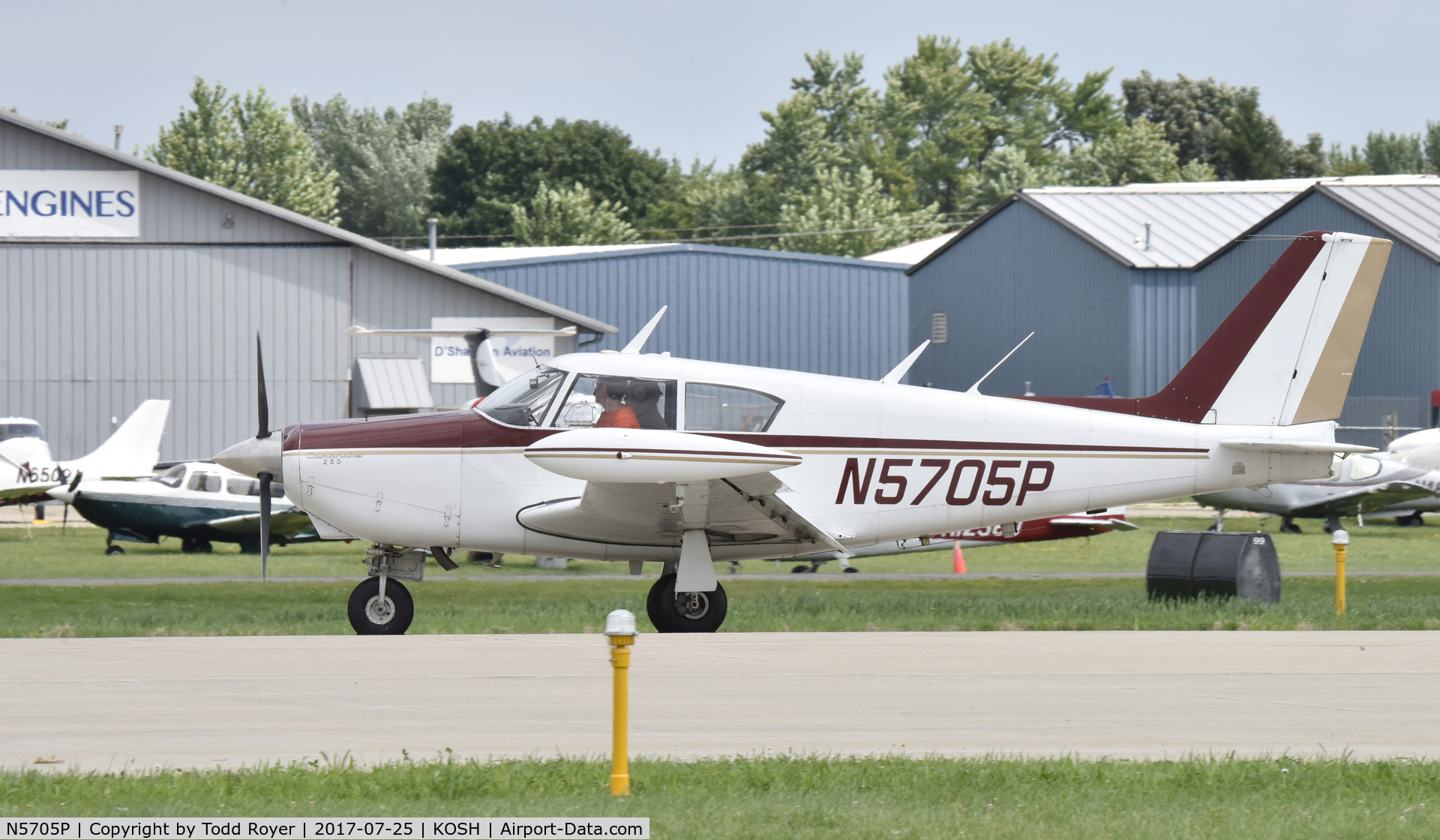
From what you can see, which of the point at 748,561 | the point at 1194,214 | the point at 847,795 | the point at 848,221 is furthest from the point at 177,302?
the point at 848,221

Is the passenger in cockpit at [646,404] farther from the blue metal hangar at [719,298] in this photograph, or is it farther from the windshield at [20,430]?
the blue metal hangar at [719,298]

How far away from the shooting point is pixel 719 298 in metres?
47.0

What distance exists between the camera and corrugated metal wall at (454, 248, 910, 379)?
→ 46.8 m

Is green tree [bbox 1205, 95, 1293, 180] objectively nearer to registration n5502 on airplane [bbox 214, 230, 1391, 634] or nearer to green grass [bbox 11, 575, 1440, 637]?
green grass [bbox 11, 575, 1440, 637]

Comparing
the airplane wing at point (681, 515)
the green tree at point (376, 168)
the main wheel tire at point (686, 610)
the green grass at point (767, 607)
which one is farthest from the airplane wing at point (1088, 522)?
the green tree at point (376, 168)

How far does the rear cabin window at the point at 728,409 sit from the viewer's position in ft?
44.1

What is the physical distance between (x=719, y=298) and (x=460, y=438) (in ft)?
110

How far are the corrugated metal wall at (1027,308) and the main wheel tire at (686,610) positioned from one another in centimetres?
3182

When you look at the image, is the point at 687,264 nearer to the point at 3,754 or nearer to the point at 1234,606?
the point at 1234,606

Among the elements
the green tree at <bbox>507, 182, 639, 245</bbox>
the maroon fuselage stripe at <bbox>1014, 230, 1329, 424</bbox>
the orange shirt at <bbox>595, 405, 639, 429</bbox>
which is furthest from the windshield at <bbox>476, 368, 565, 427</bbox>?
the green tree at <bbox>507, 182, 639, 245</bbox>

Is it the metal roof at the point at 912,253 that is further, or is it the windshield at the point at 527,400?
the metal roof at the point at 912,253

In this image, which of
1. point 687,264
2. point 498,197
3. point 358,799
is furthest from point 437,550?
point 498,197

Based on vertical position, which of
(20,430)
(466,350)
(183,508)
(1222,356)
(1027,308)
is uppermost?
(1027,308)

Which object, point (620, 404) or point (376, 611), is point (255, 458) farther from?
point (620, 404)
